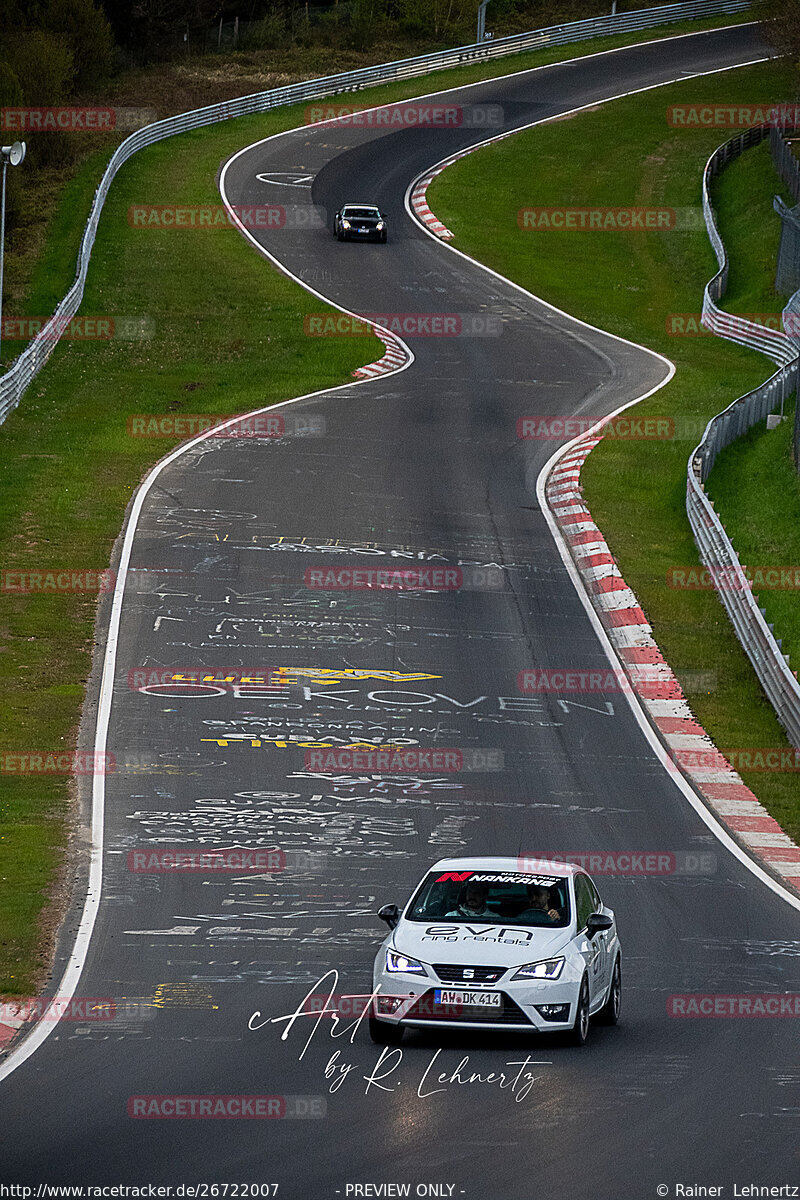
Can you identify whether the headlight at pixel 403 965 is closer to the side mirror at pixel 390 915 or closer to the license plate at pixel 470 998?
the license plate at pixel 470 998

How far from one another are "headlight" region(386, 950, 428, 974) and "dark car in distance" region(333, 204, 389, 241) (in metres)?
50.3

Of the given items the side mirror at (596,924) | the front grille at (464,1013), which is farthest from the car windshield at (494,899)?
the front grille at (464,1013)

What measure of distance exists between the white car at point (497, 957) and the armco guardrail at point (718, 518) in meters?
11.0

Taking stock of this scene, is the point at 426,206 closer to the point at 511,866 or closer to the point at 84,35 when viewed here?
the point at 84,35

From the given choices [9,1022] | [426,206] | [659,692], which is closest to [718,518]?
[659,692]

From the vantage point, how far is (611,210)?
6838 centimetres

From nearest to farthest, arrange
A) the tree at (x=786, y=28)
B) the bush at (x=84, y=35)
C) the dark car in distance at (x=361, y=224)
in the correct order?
1. the dark car in distance at (x=361, y=224)
2. the tree at (x=786, y=28)
3. the bush at (x=84, y=35)

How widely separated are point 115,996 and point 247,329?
122ft

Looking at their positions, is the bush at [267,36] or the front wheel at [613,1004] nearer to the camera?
the front wheel at [613,1004]

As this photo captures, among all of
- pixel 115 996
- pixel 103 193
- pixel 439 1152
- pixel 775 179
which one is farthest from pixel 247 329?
pixel 439 1152

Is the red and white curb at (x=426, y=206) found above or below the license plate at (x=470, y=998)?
below

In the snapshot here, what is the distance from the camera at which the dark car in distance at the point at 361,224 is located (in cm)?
5978

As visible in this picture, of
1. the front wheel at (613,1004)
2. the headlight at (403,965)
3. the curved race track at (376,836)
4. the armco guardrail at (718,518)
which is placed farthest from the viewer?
the armco guardrail at (718,518)

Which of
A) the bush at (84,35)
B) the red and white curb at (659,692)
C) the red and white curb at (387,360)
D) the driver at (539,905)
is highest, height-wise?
the bush at (84,35)
